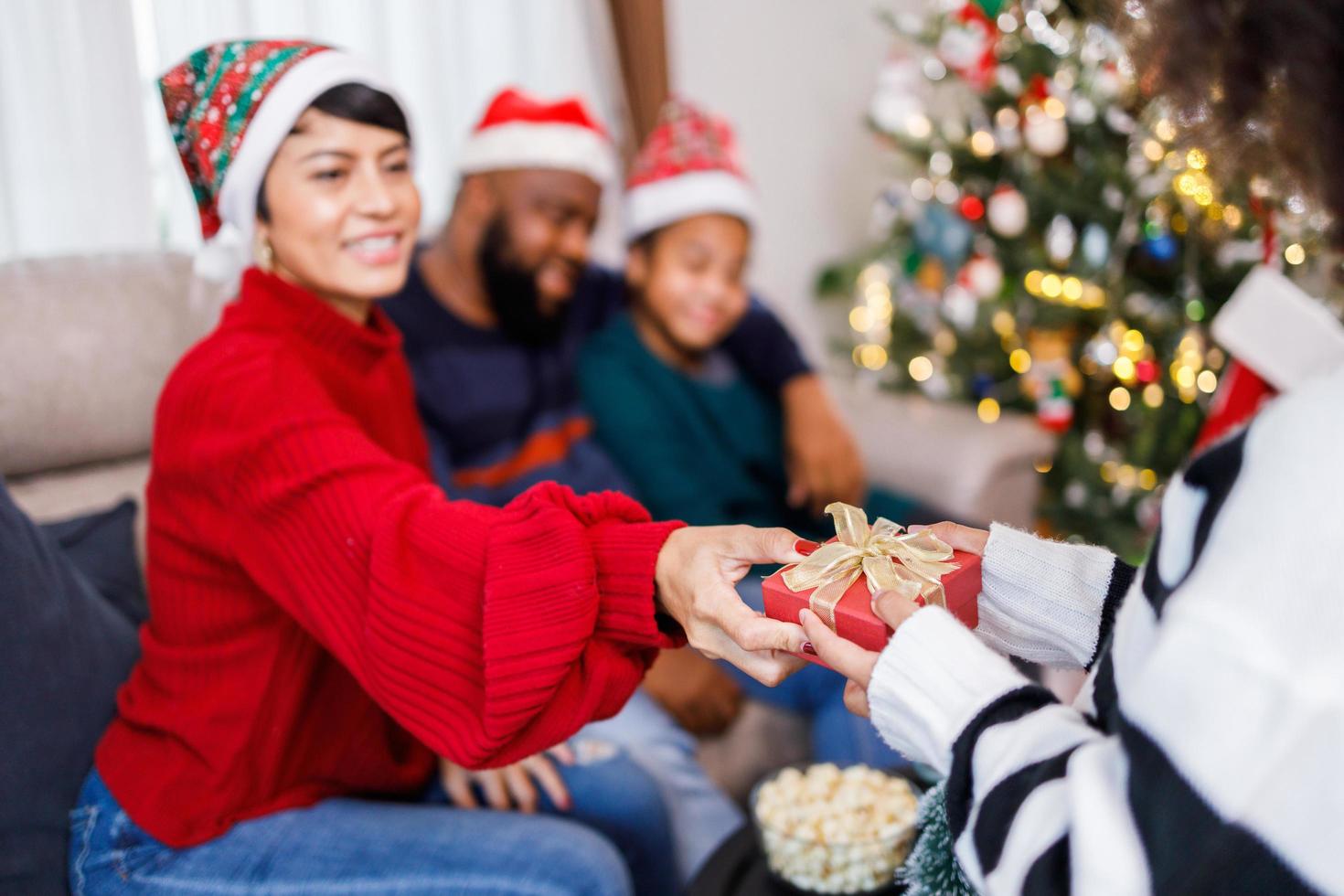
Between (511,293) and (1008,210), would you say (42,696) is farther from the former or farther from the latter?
(1008,210)

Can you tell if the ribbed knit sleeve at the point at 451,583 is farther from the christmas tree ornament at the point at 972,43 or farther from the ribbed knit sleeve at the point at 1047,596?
the christmas tree ornament at the point at 972,43

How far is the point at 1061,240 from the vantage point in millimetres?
2438

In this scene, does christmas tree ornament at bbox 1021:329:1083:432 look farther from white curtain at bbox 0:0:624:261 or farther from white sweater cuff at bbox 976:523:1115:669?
white sweater cuff at bbox 976:523:1115:669

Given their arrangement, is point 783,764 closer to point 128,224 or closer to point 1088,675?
point 1088,675

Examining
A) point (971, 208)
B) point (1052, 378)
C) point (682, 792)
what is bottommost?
point (682, 792)

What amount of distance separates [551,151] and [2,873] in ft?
4.29

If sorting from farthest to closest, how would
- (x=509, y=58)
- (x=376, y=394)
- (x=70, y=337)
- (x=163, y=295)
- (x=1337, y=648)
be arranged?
(x=509, y=58), (x=163, y=295), (x=70, y=337), (x=376, y=394), (x=1337, y=648)

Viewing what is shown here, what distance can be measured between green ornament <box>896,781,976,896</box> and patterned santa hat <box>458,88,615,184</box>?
4.34ft

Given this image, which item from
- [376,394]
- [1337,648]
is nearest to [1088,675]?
[1337,648]

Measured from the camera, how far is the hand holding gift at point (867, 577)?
0.76 m

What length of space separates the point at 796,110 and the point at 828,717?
2.36m

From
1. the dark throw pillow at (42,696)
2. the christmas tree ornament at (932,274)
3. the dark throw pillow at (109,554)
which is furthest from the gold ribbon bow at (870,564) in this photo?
the christmas tree ornament at (932,274)

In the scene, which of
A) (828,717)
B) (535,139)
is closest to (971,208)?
(535,139)

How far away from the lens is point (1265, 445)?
0.54 metres
